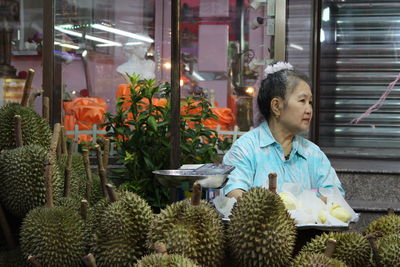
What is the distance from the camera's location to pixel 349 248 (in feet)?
4.52

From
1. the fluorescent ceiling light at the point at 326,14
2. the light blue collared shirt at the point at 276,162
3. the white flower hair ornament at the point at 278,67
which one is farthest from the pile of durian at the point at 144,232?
the fluorescent ceiling light at the point at 326,14

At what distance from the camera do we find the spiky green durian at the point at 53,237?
4.23ft

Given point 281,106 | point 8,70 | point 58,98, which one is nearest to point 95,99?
point 58,98

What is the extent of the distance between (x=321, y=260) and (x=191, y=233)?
29 cm

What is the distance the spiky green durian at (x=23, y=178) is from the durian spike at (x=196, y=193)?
14.9 inches

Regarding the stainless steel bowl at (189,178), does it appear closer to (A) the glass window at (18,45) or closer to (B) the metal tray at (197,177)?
(B) the metal tray at (197,177)

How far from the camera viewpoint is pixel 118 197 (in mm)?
1370

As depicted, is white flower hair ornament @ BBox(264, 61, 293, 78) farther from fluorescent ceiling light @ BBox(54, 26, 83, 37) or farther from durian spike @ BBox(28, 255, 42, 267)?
fluorescent ceiling light @ BBox(54, 26, 83, 37)

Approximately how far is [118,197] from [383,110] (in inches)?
159

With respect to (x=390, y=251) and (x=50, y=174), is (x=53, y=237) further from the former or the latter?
(x=390, y=251)

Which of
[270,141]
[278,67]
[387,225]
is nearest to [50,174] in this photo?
[387,225]

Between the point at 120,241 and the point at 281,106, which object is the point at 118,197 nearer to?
the point at 120,241

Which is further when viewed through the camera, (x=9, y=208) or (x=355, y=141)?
(x=355, y=141)

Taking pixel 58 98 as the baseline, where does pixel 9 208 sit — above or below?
below
